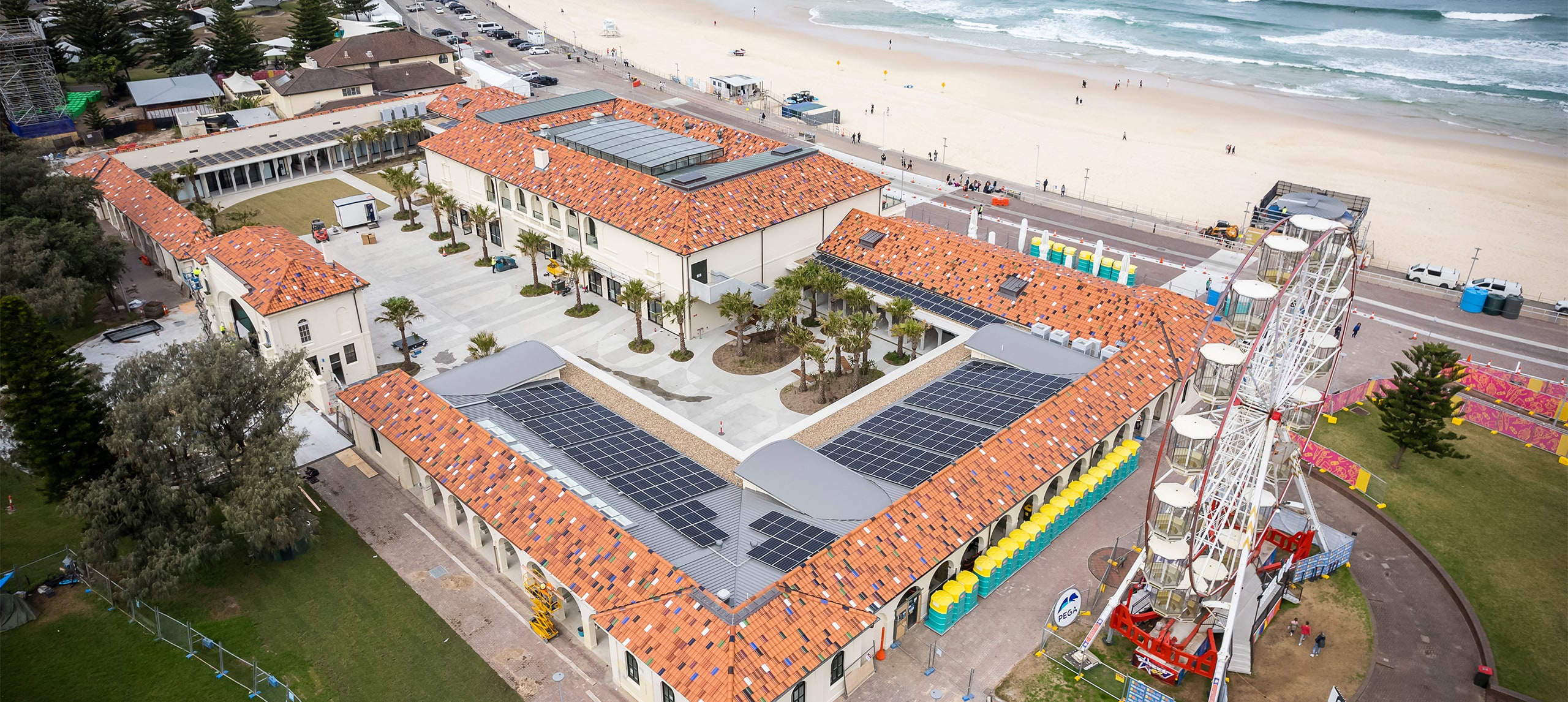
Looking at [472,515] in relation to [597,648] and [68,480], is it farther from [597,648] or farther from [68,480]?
[68,480]

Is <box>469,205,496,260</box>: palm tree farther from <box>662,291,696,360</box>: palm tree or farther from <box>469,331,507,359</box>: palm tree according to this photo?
<box>662,291,696,360</box>: palm tree

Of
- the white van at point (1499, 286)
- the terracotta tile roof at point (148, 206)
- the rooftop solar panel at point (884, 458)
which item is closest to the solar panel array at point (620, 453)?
the rooftop solar panel at point (884, 458)

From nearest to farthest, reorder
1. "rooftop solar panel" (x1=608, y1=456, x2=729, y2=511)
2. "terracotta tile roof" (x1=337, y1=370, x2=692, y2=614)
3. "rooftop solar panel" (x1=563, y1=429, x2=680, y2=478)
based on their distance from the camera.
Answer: "terracotta tile roof" (x1=337, y1=370, x2=692, y2=614) < "rooftop solar panel" (x1=608, y1=456, x2=729, y2=511) < "rooftop solar panel" (x1=563, y1=429, x2=680, y2=478)

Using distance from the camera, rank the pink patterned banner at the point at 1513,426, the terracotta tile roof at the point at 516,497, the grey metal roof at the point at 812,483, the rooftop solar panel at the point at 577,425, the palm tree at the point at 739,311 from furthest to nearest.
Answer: the palm tree at the point at 739,311 < the pink patterned banner at the point at 1513,426 < the rooftop solar panel at the point at 577,425 < the grey metal roof at the point at 812,483 < the terracotta tile roof at the point at 516,497

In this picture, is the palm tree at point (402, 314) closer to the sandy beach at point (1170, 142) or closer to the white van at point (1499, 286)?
the sandy beach at point (1170, 142)

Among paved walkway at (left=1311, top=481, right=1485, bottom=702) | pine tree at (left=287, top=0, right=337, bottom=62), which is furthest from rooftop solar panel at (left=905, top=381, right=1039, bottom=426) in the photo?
pine tree at (left=287, top=0, right=337, bottom=62)

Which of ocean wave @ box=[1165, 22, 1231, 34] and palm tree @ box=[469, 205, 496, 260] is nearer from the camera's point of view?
palm tree @ box=[469, 205, 496, 260]

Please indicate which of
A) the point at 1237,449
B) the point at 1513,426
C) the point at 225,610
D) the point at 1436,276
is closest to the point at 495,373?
the point at 225,610
